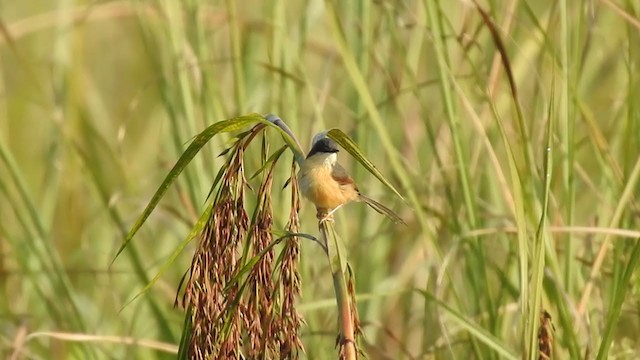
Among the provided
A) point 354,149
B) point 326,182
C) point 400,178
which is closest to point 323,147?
point 326,182

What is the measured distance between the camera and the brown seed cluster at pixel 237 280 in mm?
1049

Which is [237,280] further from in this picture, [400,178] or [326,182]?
[400,178]

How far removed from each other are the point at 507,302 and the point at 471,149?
420 mm

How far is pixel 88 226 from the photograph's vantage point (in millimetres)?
2771

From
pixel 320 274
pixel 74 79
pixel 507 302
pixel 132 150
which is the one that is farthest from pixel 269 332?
pixel 132 150

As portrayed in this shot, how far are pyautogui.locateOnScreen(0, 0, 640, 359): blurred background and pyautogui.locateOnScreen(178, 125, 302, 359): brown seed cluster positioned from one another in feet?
1.07

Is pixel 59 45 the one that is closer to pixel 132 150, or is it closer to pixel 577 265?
pixel 132 150

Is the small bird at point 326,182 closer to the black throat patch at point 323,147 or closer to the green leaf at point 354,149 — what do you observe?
the black throat patch at point 323,147

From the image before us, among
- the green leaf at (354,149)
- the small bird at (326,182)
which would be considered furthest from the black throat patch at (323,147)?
the green leaf at (354,149)

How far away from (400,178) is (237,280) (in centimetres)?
81

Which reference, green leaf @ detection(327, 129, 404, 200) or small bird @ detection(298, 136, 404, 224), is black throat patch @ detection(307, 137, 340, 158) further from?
green leaf @ detection(327, 129, 404, 200)

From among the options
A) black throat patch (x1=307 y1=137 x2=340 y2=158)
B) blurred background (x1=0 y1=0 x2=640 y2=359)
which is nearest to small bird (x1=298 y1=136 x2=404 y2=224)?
black throat patch (x1=307 y1=137 x2=340 y2=158)

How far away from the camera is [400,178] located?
1.83 metres

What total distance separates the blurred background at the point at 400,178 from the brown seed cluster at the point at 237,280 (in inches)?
12.8
